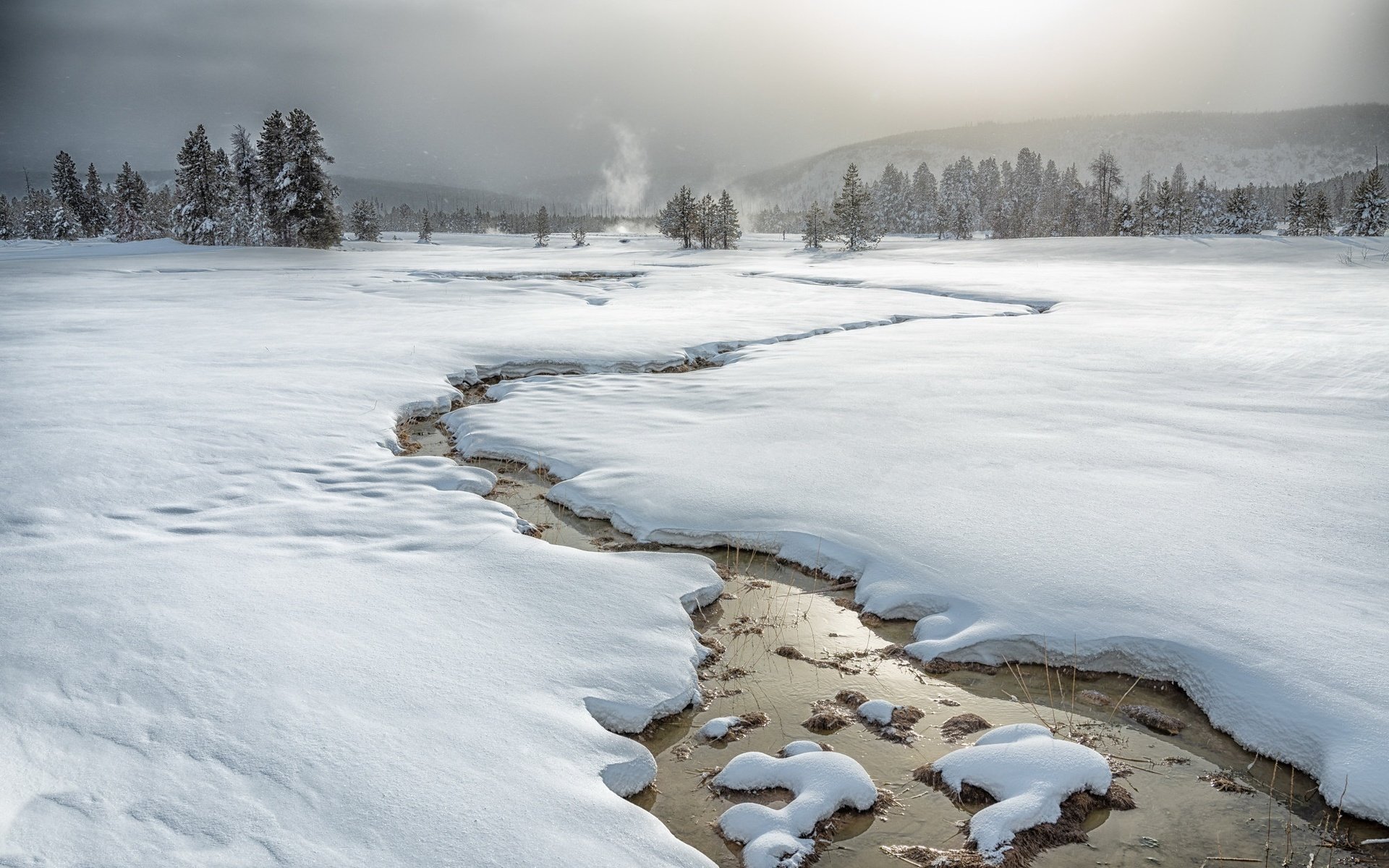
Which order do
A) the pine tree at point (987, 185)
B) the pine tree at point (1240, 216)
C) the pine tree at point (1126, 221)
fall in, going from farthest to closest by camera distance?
the pine tree at point (987, 185) → the pine tree at point (1240, 216) → the pine tree at point (1126, 221)

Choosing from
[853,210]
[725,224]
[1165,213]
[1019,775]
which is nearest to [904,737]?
[1019,775]

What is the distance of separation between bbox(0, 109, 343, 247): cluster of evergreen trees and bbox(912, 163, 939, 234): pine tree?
7952 cm

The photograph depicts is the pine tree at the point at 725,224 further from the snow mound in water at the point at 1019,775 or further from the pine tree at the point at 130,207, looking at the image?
the snow mound in water at the point at 1019,775

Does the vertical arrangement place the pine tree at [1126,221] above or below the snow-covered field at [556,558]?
above

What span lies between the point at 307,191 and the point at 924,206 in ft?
274

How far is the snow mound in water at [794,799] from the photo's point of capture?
345 centimetres

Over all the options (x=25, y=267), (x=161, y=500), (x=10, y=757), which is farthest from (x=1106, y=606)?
(x=25, y=267)

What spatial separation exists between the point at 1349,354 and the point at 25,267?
1810 inches

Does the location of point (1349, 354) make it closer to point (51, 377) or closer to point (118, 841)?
point (118, 841)

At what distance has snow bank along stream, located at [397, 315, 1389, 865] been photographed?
353cm

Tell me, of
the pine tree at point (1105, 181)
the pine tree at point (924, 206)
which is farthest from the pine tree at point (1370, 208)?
the pine tree at point (924, 206)

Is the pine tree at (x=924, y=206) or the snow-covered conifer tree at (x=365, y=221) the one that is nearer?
the snow-covered conifer tree at (x=365, y=221)

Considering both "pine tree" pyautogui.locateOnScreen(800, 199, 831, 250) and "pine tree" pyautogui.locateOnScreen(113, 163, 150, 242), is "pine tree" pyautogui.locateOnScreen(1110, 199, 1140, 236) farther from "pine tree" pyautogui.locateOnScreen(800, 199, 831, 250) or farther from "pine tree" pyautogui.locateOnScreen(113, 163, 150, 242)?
"pine tree" pyautogui.locateOnScreen(113, 163, 150, 242)

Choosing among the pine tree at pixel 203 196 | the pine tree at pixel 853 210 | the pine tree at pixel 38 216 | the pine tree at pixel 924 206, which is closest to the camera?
the pine tree at pixel 203 196
